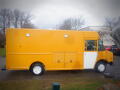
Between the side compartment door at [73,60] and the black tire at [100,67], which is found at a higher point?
the side compartment door at [73,60]

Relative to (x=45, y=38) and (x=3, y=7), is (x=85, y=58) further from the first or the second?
(x=3, y=7)

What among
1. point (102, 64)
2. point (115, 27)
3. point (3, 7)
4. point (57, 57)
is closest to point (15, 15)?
point (3, 7)

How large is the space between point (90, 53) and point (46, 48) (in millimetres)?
2558

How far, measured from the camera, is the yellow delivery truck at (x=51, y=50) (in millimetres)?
7973

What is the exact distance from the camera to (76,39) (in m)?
8.54

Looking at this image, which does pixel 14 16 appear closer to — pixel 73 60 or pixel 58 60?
pixel 58 60

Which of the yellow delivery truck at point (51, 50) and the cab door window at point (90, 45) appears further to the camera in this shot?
the cab door window at point (90, 45)

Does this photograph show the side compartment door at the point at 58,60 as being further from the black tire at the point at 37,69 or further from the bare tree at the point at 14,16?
the bare tree at the point at 14,16

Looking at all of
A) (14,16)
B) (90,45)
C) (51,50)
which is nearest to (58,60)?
(51,50)

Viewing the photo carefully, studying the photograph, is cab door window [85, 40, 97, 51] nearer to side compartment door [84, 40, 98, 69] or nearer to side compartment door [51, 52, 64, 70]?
side compartment door [84, 40, 98, 69]

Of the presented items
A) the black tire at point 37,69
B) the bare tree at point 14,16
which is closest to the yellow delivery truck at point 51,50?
the black tire at point 37,69

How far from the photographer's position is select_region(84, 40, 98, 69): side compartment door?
867 centimetres

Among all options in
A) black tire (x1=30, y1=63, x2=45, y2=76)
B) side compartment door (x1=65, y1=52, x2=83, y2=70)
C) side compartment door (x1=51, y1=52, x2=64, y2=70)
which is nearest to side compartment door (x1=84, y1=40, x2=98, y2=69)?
side compartment door (x1=65, y1=52, x2=83, y2=70)

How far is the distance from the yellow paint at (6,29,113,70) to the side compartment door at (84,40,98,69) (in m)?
0.20
